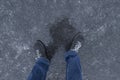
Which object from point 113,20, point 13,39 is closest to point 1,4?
point 13,39

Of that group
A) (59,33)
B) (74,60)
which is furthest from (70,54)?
(59,33)

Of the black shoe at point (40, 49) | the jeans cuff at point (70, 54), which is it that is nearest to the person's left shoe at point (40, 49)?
the black shoe at point (40, 49)

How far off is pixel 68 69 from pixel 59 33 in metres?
0.43

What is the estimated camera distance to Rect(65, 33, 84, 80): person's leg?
8.17 ft

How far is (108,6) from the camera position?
266 centimetres

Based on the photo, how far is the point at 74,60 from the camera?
2.53 meters

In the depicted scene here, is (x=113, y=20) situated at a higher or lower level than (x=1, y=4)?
lower

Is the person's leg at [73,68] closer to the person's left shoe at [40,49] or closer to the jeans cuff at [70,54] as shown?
the jeans cuff at [70,54]

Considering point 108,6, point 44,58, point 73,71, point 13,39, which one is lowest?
point 73,71

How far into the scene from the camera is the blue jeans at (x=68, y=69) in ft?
8.18

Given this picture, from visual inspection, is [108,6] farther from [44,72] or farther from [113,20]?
[44,72]

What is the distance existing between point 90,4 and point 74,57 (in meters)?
0.61

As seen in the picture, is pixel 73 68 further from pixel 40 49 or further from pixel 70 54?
pixel 40 49

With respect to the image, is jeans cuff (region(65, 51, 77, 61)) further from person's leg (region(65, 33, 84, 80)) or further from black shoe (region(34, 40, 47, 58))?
black shoe (region(34, 40, 47, 58))
